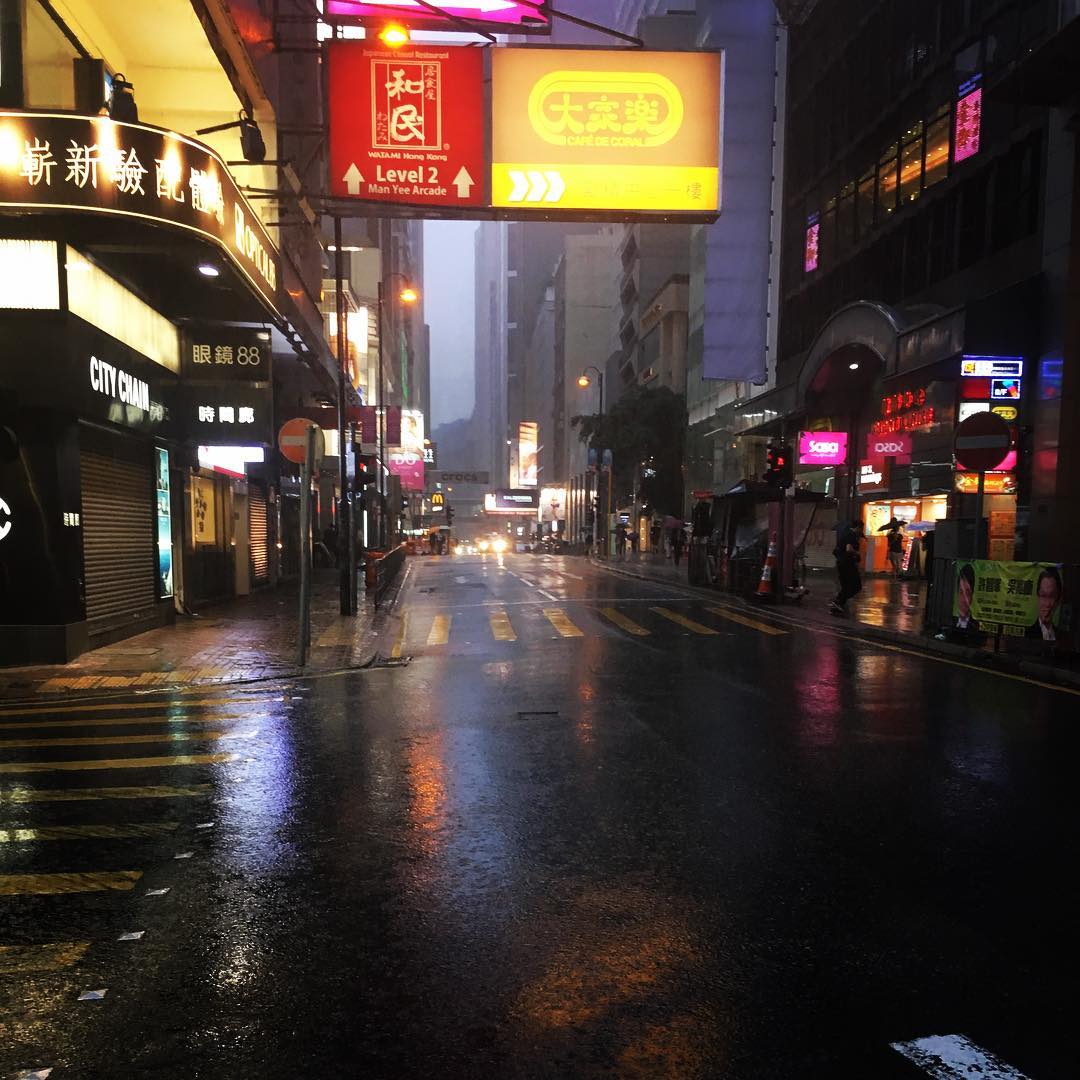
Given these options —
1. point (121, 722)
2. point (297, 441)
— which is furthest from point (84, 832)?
point (297, 441)

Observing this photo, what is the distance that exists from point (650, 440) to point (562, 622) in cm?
4173

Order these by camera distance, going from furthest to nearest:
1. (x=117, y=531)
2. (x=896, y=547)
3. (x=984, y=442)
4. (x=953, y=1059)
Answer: (x=896, y=547) < (x=117, y=531) < (x=984, y=442) < (x=953, y=1059)

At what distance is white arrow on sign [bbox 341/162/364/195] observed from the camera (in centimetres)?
1116

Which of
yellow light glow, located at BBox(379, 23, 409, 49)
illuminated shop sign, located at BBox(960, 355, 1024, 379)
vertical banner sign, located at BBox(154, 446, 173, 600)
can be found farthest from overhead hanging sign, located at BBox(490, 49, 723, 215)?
illuminated shop sign, located at BBox(960, 355, 1024, 379)

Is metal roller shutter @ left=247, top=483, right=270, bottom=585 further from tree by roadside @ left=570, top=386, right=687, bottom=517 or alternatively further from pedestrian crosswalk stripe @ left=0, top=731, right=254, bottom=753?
tree by roadside @ left=570, top=386, right=687, bottom=517

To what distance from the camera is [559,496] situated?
123 metres

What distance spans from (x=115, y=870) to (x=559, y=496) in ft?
390

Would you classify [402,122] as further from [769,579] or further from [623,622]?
[769,579]

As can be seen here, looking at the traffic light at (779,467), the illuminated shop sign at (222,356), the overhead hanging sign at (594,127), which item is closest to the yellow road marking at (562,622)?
the traffic light at (779,467)

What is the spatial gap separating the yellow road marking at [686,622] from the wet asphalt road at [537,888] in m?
5.92

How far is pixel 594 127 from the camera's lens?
37.4 ft

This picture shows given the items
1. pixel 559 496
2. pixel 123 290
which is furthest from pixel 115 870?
pixel 559 496

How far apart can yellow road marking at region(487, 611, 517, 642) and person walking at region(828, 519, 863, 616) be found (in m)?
6.88

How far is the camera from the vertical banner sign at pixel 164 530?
14766 millimetres
